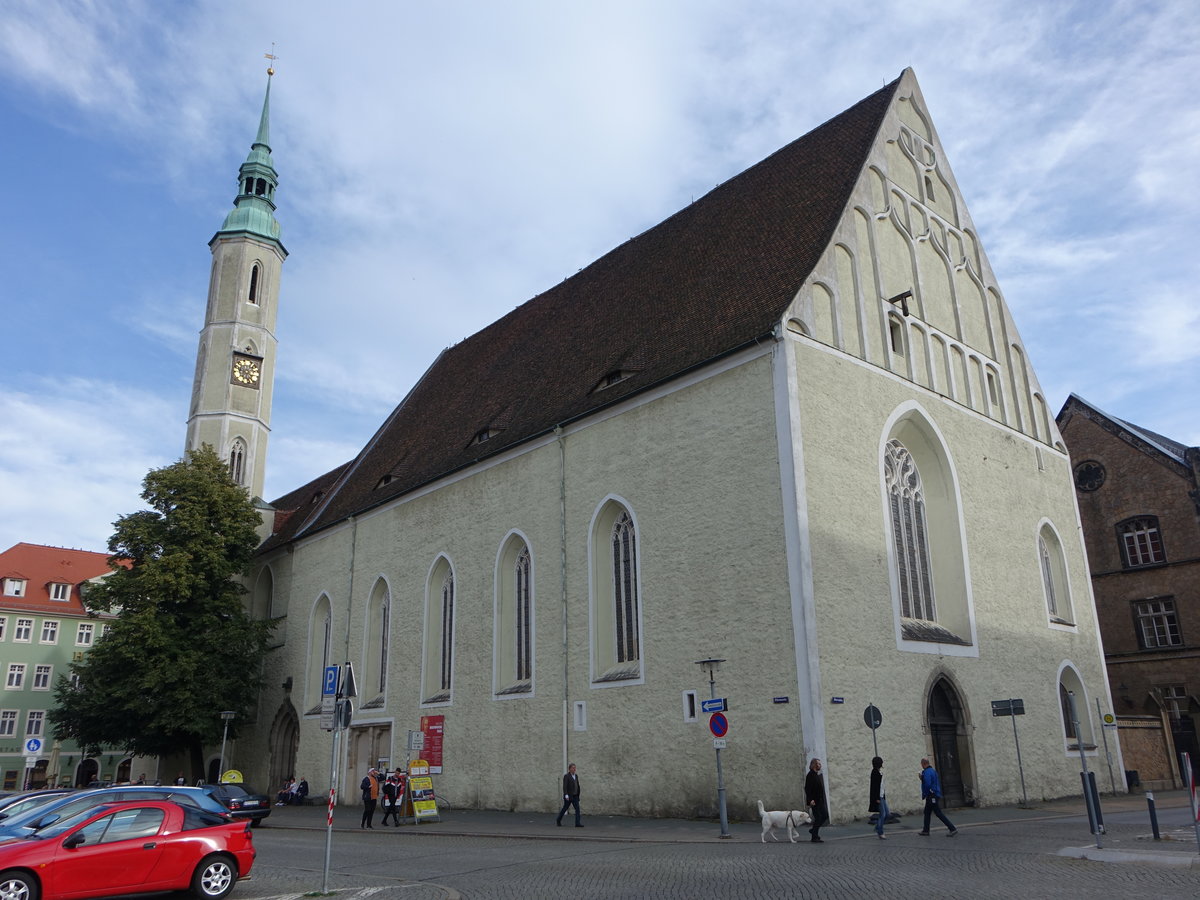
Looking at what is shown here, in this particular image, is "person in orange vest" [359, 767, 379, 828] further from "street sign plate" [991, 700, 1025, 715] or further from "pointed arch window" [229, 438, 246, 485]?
"pointed arch window" [229, 438, 246, 485]

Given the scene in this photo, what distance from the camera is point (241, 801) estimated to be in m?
20.3

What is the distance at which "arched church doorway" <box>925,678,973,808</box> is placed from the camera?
60.5ft

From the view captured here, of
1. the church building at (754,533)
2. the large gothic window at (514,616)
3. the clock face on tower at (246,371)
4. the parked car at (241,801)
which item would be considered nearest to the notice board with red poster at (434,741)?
the church building at (754,533)

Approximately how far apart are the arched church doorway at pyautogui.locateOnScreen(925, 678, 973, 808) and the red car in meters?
13.0

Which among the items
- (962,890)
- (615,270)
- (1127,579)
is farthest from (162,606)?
(1127,579)

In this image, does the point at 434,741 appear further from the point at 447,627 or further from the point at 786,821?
the point at 786,821

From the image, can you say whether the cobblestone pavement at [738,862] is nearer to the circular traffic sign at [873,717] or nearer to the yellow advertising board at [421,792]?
the circular traffic sign at [873,717]

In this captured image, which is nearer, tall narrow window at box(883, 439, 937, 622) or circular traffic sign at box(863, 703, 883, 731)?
circular traffic sign at box(863, 703, 883, 731)

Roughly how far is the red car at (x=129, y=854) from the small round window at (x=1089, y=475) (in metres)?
33.8

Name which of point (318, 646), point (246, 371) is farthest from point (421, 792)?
point (246, 371)

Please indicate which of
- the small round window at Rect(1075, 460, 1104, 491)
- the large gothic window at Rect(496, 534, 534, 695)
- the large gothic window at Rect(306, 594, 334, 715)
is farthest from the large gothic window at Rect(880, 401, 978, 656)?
the small round window at Rect(1075, 460, 1104, 491)

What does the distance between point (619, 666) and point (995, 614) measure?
8300 millimetres

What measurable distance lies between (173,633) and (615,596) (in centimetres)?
1658

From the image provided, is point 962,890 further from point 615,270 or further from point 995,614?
point 615,270
